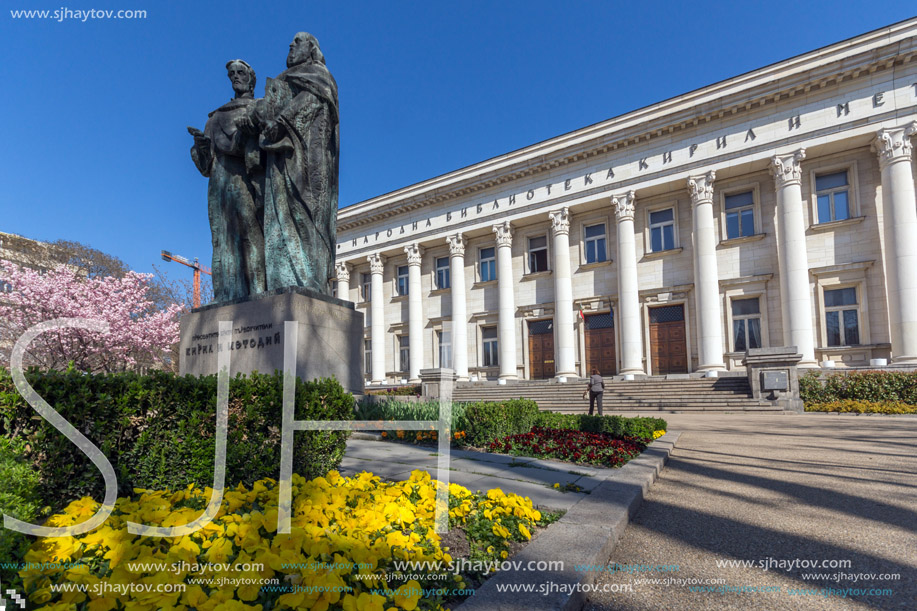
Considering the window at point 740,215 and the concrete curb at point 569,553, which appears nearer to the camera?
the concrete curb at point 569,553

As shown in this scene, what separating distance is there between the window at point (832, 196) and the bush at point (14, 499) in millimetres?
26534

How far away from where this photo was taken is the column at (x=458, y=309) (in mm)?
28984

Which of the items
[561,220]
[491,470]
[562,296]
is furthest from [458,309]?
[491,470]

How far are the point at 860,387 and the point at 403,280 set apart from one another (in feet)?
83.6

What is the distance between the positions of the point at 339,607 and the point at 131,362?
19.8 metres

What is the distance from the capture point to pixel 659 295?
2423 centimetres

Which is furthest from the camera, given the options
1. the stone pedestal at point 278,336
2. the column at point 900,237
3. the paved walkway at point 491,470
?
the column at point 900,237

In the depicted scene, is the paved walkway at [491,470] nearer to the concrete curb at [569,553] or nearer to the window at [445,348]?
the concrete curb at [569,553]

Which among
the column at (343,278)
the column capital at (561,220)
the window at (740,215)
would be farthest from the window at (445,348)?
the window at (740,215)

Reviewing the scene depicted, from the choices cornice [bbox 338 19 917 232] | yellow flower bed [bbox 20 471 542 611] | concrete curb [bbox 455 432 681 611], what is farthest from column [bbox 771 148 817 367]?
yellow flower bed [bbox 20 471 542 611]

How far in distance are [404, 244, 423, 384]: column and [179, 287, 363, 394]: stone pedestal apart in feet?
78.5

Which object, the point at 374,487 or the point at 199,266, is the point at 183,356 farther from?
the point at 199,266

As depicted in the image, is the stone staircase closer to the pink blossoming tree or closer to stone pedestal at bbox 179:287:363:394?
stone pedestal at bbox 179:287:363:394

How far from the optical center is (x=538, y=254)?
1124 inches
